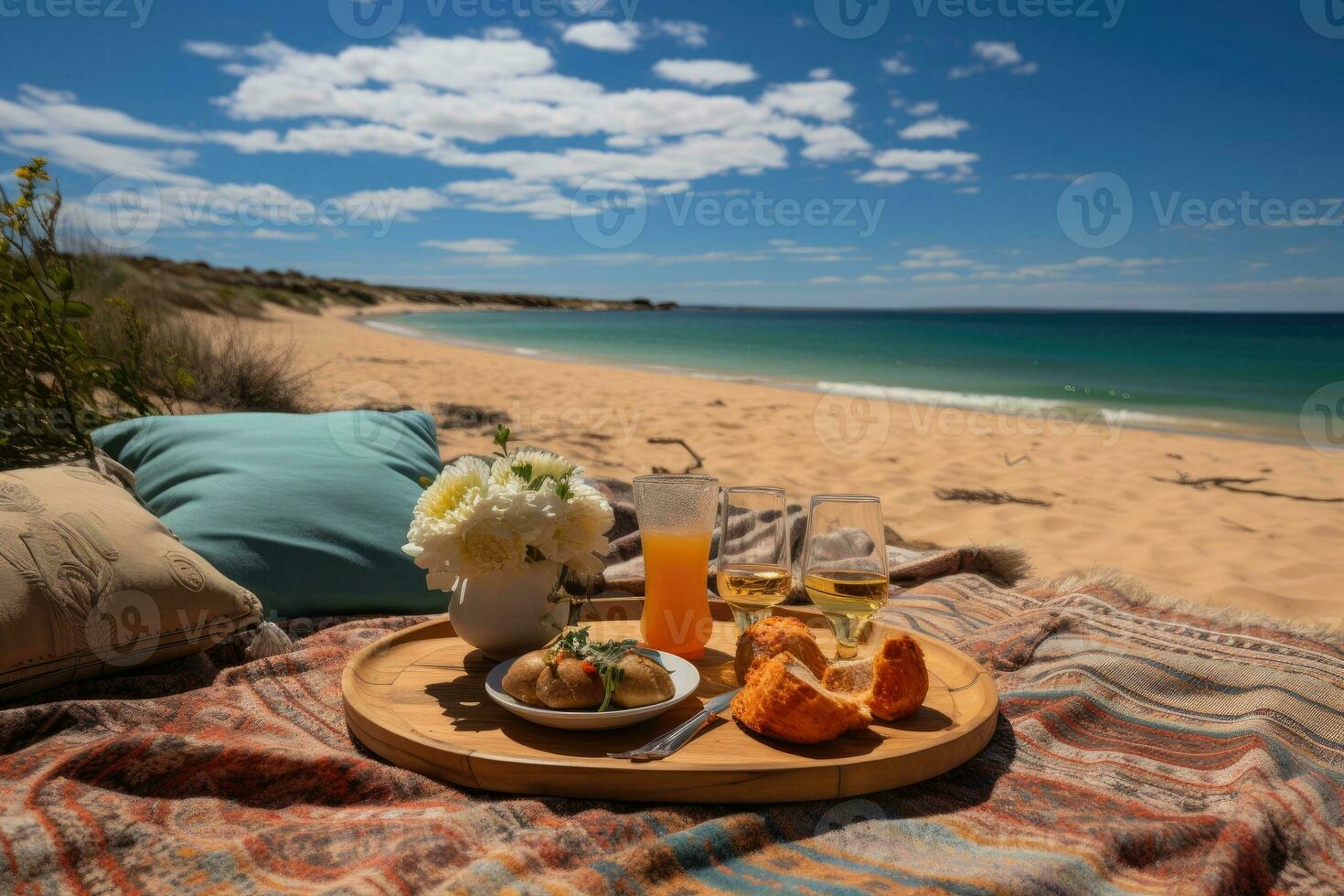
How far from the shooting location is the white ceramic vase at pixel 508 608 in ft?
5.92

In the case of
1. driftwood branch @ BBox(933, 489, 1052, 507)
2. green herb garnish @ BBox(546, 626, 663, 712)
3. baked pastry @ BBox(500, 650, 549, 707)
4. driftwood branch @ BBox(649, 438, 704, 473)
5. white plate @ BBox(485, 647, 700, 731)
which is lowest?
driftwood branch @ BBox(933, 489, 1052, 507)

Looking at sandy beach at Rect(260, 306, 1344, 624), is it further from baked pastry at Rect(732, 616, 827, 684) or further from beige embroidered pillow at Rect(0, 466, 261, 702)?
beige embroidered pillow at Rect(0, 466, 261, 702)

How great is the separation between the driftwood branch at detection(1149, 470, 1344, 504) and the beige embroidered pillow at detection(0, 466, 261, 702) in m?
6.21

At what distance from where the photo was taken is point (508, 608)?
5.94 feet

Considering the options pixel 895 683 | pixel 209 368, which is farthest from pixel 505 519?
pixel 209 368

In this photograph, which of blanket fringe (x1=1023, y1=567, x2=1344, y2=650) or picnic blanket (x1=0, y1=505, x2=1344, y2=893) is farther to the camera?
blanket fringe (x1=1023, y1=567, x2=1344, y2=650)

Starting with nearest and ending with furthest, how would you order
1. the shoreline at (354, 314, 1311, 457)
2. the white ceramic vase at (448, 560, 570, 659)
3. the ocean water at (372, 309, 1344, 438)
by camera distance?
the white ceramic vase at (448, 560, 570, 659), the shoreline at (354, 314, 1311, 457), the ocean water at (372, 309, 1344, 438)

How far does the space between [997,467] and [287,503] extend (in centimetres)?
516

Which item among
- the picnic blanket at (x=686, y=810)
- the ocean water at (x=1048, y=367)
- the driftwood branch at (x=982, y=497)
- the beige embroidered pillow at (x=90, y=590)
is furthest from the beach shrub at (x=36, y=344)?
the ocean water at (x=1048, y=367)

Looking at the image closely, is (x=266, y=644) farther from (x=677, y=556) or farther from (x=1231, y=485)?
(x=1231, y=485)

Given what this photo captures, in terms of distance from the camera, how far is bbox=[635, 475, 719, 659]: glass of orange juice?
1.82 metres

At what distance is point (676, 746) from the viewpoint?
4.72ft

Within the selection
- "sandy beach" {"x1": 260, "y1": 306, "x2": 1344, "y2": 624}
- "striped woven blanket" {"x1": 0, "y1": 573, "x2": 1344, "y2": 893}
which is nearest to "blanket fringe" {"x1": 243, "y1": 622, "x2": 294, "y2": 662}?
"striped woven blanket" {"x1": 0, "y1": 573, "x2": 1344, "y2": 893}

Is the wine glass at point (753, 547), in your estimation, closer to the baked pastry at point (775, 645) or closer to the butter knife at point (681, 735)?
the baked pastry at point (775, 645)
